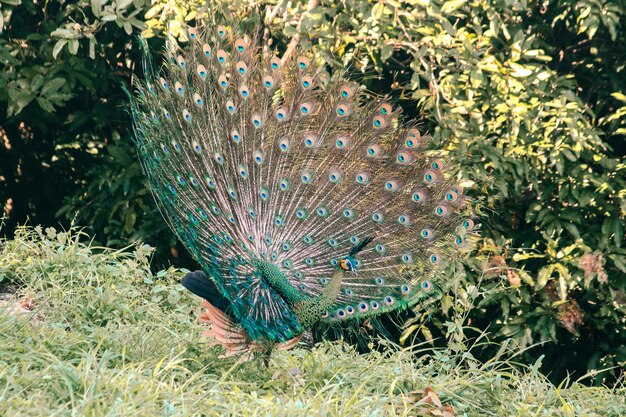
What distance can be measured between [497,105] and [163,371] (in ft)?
9.39

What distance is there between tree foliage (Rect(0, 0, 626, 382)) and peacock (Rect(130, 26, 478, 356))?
581 mm

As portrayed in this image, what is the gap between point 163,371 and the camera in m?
4.02

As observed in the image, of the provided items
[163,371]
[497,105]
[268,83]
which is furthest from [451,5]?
[163,371]

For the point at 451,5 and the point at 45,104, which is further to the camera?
the point at 45,104

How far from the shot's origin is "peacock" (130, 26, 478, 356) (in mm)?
4758

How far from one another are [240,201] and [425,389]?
132 cm

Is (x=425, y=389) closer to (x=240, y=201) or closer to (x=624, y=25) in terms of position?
(x=240, y=201)

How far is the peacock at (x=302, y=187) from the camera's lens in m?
4.76

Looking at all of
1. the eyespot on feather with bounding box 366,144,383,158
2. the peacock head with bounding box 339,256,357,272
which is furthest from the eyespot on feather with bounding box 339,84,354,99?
the peacock head with bounding box 339,256,357,272

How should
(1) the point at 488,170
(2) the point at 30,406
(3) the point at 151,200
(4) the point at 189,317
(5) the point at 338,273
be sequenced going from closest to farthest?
(2) the point at 30,406 → (5) the point at 338,273 → (4) the point at 189,317 → (1) the point at 488,170 → (3) the point at 151,200

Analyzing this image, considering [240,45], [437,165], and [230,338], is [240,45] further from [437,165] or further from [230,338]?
[230,338]

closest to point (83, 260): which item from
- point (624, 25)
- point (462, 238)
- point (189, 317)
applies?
point (189, 317)

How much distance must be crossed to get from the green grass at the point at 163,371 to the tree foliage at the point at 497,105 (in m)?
0.77

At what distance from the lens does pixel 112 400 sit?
3547 mm
